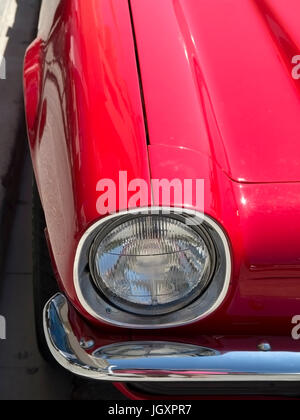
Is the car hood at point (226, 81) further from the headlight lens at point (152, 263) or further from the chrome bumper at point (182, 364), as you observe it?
the chrome bumper at point (182, 364)

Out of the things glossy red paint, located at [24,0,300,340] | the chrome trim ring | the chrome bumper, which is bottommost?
A: the chrome bumper

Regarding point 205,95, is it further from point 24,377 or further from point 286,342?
point 24,377

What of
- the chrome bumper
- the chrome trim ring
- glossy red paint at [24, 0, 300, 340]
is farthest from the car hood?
the chrome bumper

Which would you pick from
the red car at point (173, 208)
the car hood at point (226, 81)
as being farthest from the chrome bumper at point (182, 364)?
the car hood at point (226, 81)

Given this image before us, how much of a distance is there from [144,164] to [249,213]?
0.73ft

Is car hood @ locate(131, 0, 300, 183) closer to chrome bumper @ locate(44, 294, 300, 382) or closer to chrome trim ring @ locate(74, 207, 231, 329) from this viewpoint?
chrome trim ring @ locate(74, 207, 231, 329)

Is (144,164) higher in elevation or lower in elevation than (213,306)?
higher

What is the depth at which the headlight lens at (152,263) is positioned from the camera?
46.3 inches

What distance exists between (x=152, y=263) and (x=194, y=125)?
303 mm

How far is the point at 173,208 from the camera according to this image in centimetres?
113

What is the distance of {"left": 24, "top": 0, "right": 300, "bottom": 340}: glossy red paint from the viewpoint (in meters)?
1.18

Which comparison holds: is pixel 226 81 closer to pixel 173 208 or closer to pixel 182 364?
pixel 173 208
